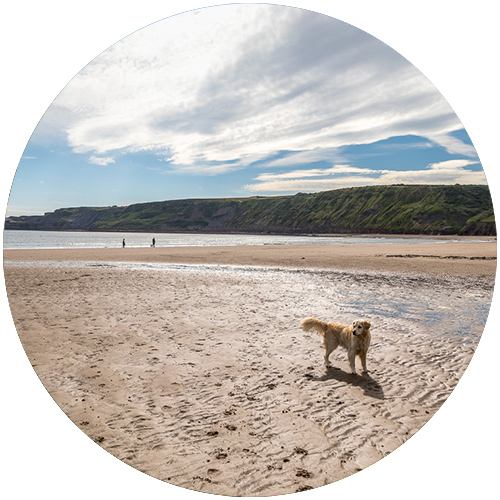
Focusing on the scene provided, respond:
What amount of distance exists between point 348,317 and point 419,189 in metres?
1.17

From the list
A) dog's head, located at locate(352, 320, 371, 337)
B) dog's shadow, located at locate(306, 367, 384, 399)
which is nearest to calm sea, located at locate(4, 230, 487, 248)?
dog's head, located at locate(352, 320, 371, 337)

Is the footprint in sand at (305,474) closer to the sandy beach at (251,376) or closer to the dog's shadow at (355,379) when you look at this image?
the sandy beach at (251,376)

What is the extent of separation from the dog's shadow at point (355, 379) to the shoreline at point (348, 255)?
118 centimetres

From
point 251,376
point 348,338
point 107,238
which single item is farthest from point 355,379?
point 107,238

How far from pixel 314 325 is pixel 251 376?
0.70 meters

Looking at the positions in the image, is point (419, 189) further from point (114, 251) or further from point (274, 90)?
point (114, 251)

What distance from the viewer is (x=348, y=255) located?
36.4 ft

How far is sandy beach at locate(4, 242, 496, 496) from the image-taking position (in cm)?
223

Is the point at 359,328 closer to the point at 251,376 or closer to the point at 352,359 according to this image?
the point at 352,359

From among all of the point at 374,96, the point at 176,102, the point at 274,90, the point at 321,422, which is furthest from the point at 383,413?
the point at 176,102

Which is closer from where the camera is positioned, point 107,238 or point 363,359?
point 363,359

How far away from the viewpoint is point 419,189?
3.02 metres

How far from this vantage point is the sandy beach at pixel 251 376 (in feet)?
7.32

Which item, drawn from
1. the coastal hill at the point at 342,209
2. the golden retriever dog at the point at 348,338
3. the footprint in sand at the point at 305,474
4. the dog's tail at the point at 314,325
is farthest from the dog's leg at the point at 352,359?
the coastal hill at the point at 342,209
